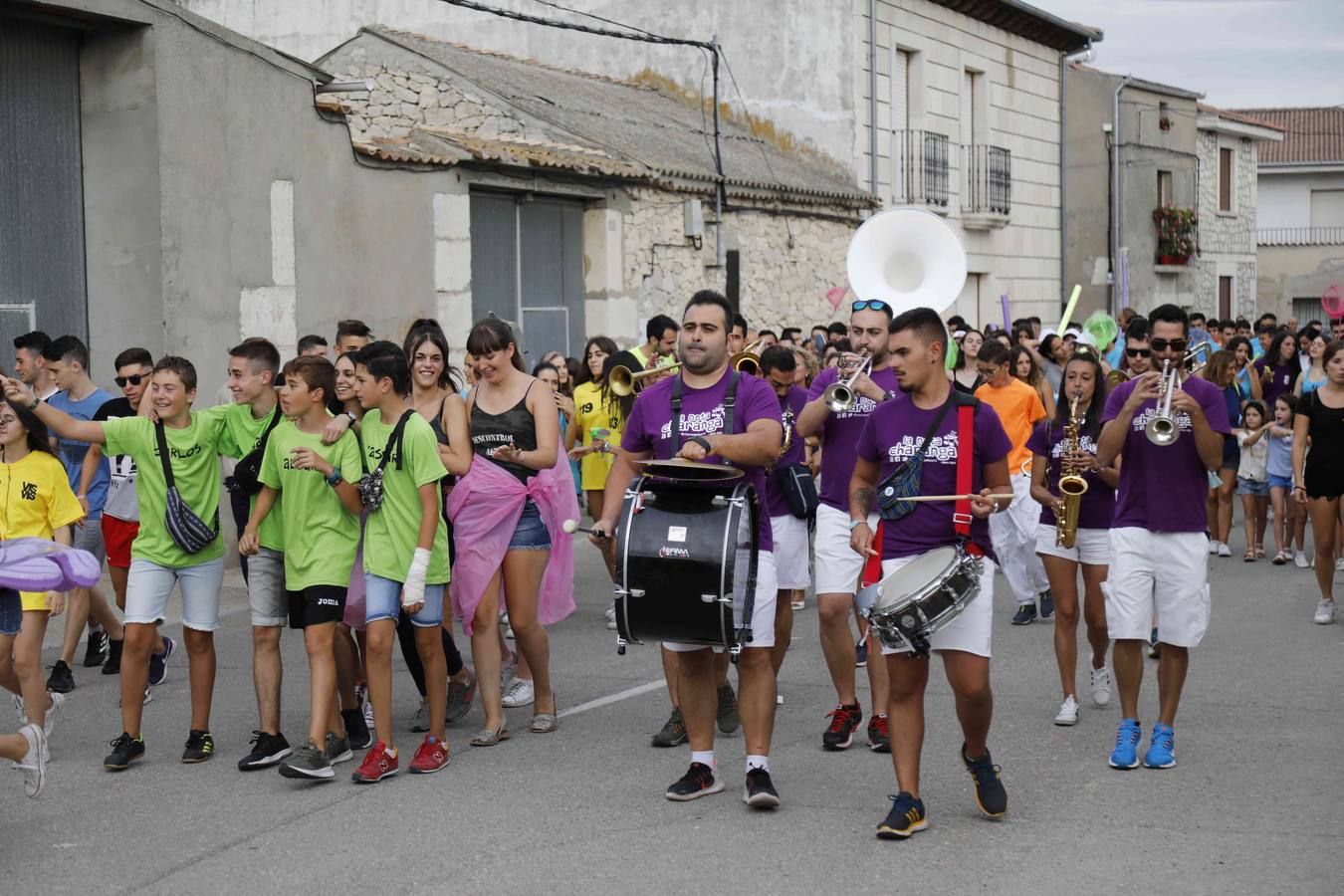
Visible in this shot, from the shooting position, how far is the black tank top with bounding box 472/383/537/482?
7172 millimetres

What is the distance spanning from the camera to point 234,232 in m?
12.7

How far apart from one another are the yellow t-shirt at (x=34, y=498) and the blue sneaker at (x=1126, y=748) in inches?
180

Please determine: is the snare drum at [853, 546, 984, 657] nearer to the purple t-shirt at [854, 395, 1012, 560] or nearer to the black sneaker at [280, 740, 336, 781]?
the purple t-shirt at [854, 395, 1012, 560]

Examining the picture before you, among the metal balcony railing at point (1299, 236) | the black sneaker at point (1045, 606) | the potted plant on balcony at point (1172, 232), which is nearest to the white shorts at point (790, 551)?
the black sneaker at point (1045, 606)

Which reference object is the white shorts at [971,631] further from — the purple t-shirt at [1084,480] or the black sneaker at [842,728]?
the purple t-shirt at [1084,480]

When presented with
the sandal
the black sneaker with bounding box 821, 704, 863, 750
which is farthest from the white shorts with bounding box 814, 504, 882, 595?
the sandal

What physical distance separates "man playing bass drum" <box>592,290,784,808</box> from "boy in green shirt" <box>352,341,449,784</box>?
89 centimetres

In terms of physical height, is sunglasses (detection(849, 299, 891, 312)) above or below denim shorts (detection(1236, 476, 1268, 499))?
above

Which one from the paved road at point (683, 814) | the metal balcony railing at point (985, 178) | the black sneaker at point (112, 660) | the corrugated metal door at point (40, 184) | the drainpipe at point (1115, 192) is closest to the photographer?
the paved road at point (683, 814)

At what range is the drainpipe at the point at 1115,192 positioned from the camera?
32.5 m

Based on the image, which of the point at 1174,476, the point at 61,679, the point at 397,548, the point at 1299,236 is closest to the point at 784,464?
the point at 1174,476

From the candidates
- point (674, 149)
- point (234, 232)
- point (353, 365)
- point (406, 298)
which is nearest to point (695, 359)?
point (353, 365)

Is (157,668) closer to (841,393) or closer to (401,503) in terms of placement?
(401,503)

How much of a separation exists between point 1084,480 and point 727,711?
202 cm
